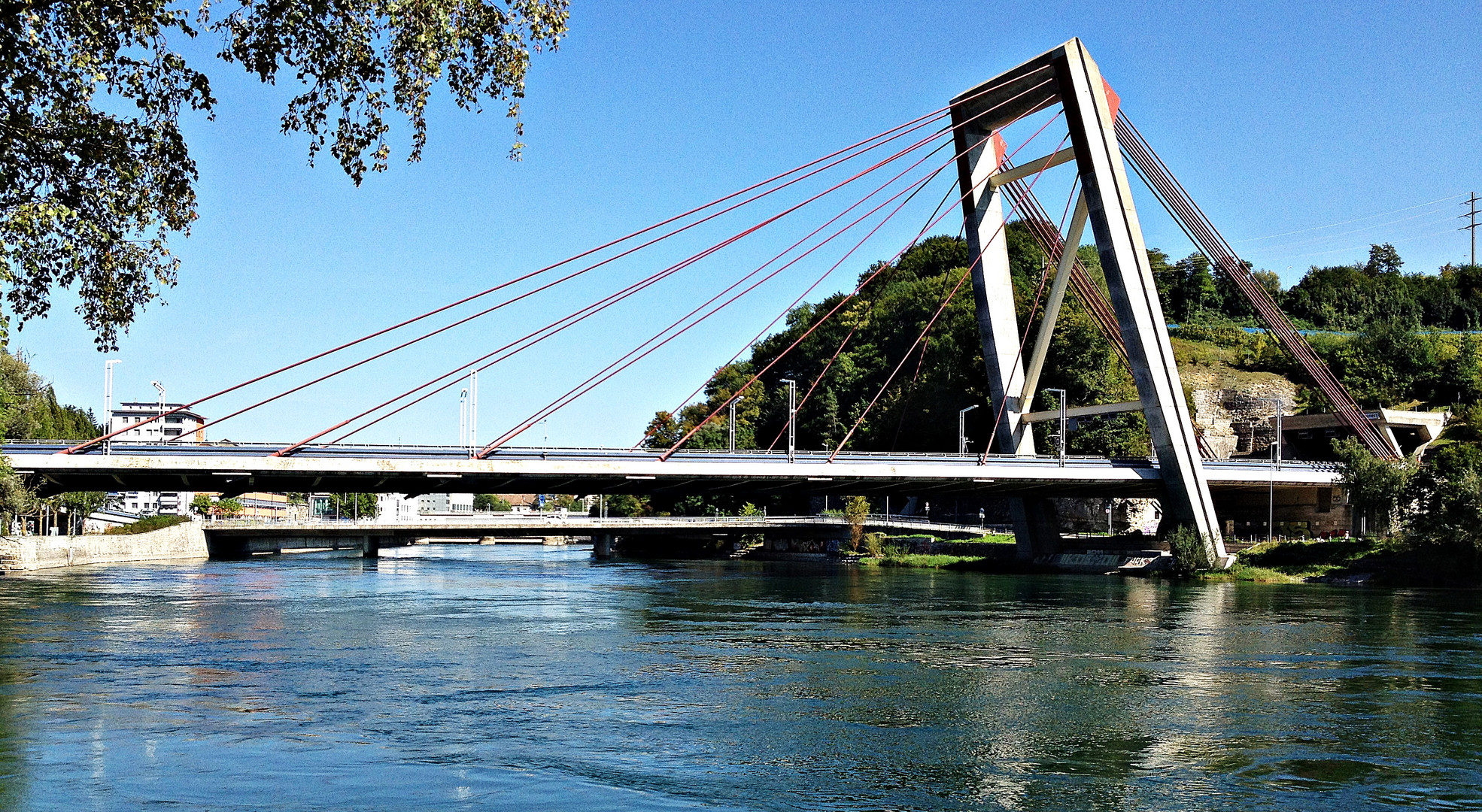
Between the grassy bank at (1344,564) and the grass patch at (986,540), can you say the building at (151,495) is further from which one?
the grassy bank at (1344,564)

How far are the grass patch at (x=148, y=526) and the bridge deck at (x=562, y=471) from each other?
15.8 metres

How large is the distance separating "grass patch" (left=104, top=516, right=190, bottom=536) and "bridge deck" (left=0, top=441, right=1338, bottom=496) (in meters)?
15.8

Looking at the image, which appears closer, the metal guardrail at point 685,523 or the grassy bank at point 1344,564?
the grassy bank at point 1344,564

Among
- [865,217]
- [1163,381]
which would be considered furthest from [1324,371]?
[865,217]

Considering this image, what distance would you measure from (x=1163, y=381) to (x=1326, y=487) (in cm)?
1974

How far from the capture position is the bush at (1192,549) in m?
48.3

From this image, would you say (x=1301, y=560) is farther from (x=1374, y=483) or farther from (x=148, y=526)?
(x=148, y=526)

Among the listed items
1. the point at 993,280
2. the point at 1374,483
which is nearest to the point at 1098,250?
the point at 993,280

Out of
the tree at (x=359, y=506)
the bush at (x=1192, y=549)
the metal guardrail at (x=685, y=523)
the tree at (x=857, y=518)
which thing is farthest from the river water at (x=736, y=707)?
the tree at (x=359, y=506)

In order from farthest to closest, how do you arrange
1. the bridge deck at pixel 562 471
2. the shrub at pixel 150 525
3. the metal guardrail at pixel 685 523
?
1. the metal guardrail at pixel 685 523
2. the shrub at pixel 150 525
3. the bridge deck at pixel 562 471

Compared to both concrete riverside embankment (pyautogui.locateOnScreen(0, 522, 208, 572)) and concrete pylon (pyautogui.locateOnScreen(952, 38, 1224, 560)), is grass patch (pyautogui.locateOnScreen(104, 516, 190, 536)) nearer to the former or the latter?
concrete riverside embankment (pyautogui.locateOnScreen(0, 522, 208, 572))

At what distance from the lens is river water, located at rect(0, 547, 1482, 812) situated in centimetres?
1200

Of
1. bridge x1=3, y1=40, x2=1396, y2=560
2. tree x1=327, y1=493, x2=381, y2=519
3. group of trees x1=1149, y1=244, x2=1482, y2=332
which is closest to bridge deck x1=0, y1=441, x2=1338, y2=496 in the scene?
bridge x1=3, y1=40, x2=1396, y2=560

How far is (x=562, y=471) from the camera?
143 feet
